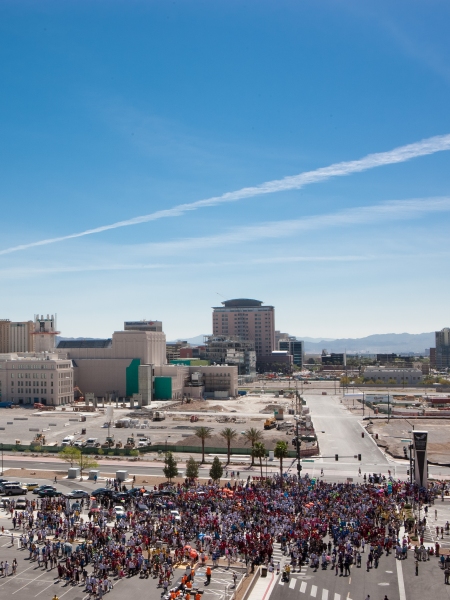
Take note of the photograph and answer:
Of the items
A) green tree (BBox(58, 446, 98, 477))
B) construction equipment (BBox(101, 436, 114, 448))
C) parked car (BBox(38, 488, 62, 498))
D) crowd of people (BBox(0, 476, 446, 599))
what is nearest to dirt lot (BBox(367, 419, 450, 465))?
crowd of people (BBox(0, 476, 446, 599))

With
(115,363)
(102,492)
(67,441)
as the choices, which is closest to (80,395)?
(115,363)

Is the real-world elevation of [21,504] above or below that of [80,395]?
above

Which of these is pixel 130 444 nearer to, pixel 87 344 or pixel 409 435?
pixel 409 435

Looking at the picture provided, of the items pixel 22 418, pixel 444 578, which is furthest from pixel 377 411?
pixel 444 578

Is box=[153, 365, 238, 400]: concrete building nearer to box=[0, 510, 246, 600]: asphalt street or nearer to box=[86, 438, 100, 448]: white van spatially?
box=[86, 438, 100, 448]: white van

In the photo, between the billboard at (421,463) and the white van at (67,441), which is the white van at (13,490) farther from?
the billboard at (421,463)

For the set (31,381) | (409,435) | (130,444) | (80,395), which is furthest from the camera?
(80,395)

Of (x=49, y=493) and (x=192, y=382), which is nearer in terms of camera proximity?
(x=49, y=493)

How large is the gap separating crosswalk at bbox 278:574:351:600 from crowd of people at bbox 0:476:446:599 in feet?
2.21

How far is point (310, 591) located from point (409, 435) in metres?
60.1

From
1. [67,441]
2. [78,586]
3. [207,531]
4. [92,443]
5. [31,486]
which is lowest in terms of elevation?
[92,443]

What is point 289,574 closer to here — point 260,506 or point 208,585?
point 208,585

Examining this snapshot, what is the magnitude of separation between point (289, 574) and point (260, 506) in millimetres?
10249

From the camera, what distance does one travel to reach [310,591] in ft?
91.1
